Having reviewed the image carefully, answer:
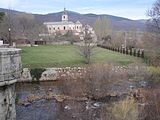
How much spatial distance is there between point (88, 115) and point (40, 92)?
8033 millimetres

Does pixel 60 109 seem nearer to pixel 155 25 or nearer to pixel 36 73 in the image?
pixel 36 73

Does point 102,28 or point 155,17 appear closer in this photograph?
point 155,17

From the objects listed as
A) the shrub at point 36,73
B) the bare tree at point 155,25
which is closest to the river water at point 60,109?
the shrub at point 36,73

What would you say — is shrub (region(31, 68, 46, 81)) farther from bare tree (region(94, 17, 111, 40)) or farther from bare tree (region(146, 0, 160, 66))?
bare tree (region(94, 17, 111, 40))

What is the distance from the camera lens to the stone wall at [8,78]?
12.2 m

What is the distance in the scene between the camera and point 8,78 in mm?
12477

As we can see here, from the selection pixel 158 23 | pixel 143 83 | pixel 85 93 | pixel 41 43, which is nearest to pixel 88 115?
pixel 85 93

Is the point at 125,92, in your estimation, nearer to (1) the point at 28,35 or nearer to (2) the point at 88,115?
(2) the point at 88,115

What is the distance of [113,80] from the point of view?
25.8 meters

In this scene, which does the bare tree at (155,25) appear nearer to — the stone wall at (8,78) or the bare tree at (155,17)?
the bare tree at (155,17)

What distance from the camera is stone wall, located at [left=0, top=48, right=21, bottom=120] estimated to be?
1217 centimetres

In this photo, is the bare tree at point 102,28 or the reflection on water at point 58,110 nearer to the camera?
the reflection on water at point 58,110

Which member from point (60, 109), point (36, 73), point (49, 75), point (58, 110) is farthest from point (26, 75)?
point (58, 110)

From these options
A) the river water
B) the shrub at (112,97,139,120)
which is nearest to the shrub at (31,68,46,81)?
the river water
